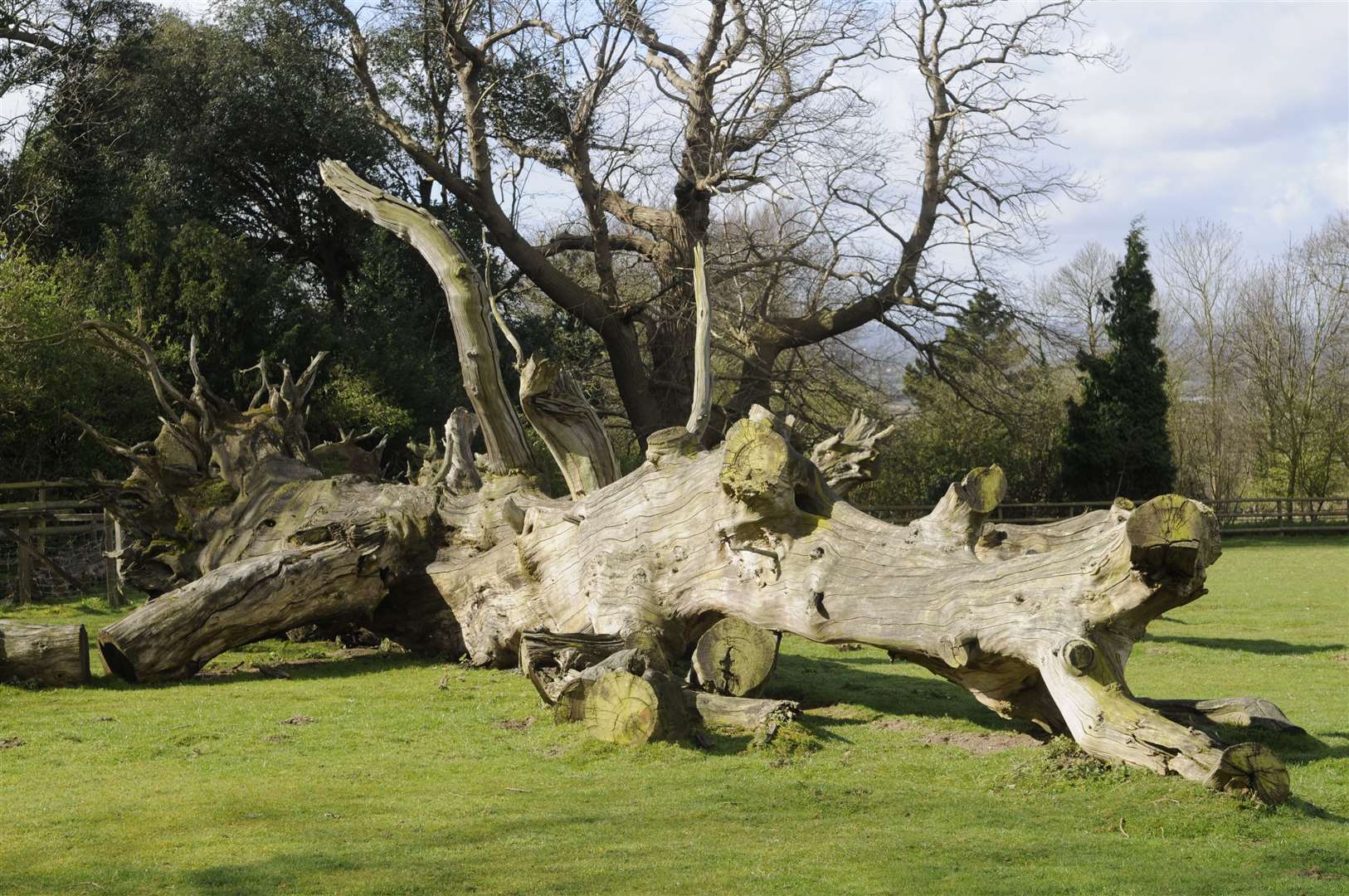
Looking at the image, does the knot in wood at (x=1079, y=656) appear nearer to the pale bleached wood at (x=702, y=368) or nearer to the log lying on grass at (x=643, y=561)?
the log lying on grass at (x=643, y=561)

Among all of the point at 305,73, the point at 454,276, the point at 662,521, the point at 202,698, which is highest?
the point at 305,73

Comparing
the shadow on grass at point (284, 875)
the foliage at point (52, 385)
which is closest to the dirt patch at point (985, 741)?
the shadow on grass at point (284, 875)

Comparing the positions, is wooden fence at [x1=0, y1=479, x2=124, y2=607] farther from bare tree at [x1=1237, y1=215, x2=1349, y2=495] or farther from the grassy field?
bare tree at [x1=1237, y1=215, x2=1349, y2=495]

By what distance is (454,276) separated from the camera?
14938 millimetres

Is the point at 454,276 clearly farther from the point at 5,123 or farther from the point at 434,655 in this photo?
the point at 5,123

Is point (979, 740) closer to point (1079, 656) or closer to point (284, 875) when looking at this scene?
point (1079, 656)

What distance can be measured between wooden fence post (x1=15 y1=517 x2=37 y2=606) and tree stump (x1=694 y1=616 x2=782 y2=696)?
473 inches

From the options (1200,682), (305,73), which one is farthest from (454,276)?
(305,73)

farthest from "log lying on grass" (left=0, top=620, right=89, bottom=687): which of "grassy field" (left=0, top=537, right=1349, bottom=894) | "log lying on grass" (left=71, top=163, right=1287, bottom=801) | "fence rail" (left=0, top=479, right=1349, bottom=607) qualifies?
"fence rail" (left=0, top=479, right=1349, bottom=607)

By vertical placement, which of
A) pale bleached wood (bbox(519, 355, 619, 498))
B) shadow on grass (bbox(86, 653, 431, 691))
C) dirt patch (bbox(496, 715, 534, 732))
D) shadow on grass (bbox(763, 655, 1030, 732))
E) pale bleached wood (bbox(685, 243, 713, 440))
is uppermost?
pale bleached wood (bbox(685, 243, 713, 440))

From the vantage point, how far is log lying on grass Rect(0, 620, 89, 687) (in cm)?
1132

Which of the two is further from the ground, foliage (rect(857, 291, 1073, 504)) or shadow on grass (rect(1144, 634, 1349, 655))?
foliage (rect(857, 291, 1073, 504))

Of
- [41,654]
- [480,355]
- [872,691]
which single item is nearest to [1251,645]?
[872,691]

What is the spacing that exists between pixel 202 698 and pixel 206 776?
3.25 meters
